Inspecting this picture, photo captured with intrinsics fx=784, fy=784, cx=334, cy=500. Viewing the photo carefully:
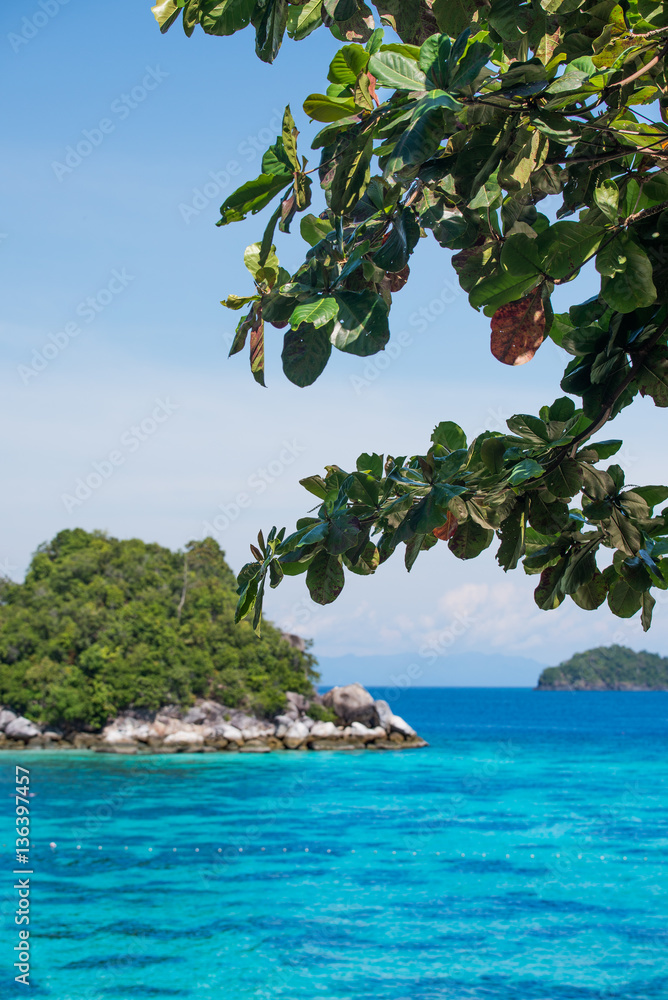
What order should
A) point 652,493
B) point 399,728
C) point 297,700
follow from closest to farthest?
point 652,493 → point 297,700 → point 399,728

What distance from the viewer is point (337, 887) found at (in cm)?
1606

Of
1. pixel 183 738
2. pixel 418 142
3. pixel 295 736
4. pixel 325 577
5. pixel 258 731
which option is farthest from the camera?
pixel 258 731

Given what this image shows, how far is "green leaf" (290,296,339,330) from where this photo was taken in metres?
1.54

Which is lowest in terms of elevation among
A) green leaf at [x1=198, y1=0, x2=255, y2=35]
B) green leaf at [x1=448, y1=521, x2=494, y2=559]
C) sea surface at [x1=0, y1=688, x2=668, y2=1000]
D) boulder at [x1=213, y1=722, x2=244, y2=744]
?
sea surface at [x1=0, y1=688, x2=668, y2=1000]

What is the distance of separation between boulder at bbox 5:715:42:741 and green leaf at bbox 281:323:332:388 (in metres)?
41.7

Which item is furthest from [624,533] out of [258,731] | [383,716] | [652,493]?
[383,716]

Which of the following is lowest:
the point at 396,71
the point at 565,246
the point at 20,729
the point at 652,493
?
the point at 20,729

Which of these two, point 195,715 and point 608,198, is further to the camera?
point 195,715

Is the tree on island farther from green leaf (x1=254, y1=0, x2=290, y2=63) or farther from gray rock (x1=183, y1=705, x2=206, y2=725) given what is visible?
gray rock (x1=183, y1=705, x2=206, y2=725)

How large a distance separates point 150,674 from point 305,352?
136ft

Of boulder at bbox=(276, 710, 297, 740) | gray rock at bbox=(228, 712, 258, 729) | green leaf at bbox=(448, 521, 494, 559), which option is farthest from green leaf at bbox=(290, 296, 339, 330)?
gray rock at bbox=(228, 712, 258, 729)

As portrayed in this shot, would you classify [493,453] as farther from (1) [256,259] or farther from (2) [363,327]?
(1) [256,259]

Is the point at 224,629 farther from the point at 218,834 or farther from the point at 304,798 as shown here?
the point at 218,834

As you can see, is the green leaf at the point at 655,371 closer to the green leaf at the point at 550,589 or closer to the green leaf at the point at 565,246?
the green leaf at the point at 565,246
